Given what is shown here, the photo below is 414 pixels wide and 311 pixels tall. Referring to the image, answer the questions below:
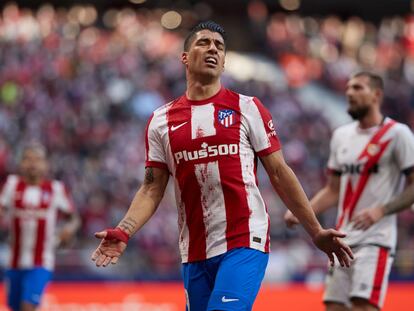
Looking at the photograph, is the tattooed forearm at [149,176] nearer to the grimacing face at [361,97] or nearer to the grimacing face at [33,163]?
the grimacing face at [361,97]

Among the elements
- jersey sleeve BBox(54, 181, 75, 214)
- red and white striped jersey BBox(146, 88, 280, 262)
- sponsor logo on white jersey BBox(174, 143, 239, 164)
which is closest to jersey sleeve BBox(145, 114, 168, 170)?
red and white striped jersey BBox(146, 88, 280, 262)

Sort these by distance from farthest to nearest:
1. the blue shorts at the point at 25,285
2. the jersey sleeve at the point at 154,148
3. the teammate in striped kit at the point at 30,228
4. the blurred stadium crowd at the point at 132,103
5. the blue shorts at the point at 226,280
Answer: the blurred stadium crowd at the point at 132,103
the teammate in striped kit at the point at 30,228
the blue shorts at the point at 25,285
the jersey sleeve at the point at 154,148
the blue shorts at the point at 226,280

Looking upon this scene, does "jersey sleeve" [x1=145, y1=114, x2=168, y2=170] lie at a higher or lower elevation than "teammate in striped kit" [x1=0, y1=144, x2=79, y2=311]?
higher

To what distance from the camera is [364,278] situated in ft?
24.0

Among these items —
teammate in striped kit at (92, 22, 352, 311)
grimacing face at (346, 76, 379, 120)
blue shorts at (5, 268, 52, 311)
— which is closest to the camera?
teammate in striped kit at (92, 22, 352, 311)

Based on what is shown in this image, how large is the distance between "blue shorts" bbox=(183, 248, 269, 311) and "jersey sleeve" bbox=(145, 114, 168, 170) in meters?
0.71

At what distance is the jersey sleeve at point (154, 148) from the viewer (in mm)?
6039

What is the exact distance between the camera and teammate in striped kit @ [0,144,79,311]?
10352 millimetres

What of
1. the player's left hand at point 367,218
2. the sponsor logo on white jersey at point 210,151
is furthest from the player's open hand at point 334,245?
the player's left hand at point 367,218

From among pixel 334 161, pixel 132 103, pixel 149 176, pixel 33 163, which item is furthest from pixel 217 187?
pixel 132 103

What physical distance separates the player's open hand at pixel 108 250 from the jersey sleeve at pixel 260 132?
1.06m

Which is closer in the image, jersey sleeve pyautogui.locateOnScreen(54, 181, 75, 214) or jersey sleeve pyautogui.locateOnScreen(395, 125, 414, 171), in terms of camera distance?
jersey sleeve pyautogui.locateOnScreen(395, 125, 414, 171)

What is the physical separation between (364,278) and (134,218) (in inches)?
92.7

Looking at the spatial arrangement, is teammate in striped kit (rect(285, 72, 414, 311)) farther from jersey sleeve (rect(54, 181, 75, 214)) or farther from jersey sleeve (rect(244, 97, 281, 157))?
jersey sleeve (rect(54, 181, 75, 214))
